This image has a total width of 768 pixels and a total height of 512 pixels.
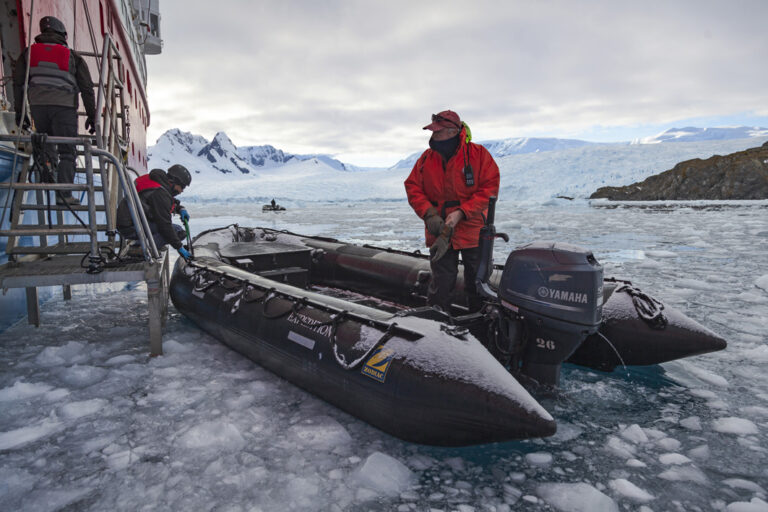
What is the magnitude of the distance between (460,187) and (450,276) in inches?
27.8

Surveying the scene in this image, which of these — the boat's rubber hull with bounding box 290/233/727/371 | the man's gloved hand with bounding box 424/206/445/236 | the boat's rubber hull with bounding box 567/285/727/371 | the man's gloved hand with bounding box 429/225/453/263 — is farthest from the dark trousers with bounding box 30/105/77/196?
the boat's rubber hull with bounding box 567/285/727/371

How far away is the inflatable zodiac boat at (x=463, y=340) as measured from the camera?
2086 millimetres

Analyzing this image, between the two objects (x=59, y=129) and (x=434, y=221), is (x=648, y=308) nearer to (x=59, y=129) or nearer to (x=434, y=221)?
(x=434, y=221)

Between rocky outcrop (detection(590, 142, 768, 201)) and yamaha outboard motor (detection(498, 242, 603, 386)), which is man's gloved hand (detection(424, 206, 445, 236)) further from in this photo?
rocky outcrop (detection(590, 142, 768, 201))

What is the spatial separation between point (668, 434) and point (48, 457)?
3.17m

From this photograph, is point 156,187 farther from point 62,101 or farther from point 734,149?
point 734,149

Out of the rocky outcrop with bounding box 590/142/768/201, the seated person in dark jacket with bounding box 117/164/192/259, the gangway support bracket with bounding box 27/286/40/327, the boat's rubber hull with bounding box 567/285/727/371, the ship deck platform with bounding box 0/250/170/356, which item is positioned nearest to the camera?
the boat's rubber hull with bounding box 567/285/727/371

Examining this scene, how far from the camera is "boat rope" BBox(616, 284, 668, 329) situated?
2875mm

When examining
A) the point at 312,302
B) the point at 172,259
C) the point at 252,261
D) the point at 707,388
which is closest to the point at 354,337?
the point at 312,302

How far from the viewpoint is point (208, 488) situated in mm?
1898

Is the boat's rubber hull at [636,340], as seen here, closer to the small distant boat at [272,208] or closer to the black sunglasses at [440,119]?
the black sunglasses at [440,119]

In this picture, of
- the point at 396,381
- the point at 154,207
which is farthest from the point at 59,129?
the point at 396,381

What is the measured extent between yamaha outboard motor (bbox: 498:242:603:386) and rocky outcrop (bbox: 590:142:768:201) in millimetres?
43225

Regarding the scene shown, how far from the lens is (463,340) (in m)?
2.33
